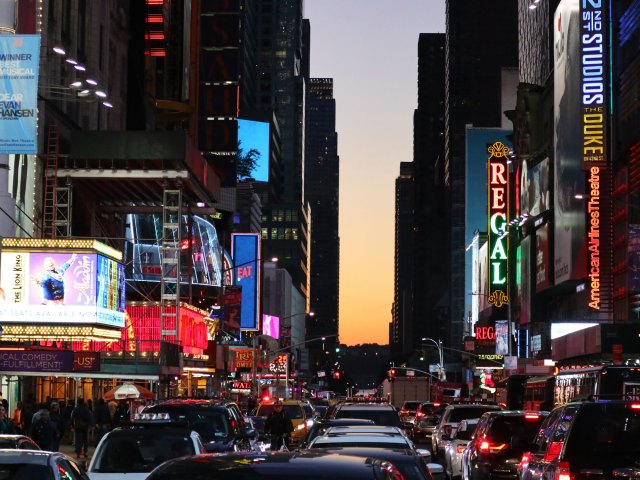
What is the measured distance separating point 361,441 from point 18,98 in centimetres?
1296

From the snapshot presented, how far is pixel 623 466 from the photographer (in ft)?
43.4

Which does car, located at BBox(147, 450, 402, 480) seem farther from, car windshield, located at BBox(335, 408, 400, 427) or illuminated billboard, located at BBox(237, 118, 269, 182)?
illuminated billboard, located at BBox(237, 118, 269, 182)

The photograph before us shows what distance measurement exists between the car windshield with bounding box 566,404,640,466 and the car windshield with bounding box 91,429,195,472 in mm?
5112

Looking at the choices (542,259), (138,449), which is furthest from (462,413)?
(542,259)

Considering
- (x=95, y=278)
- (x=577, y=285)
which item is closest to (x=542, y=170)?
(x=577, y=285)

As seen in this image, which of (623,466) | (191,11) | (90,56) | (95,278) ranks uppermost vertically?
(191,11)

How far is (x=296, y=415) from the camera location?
40000 millimetres

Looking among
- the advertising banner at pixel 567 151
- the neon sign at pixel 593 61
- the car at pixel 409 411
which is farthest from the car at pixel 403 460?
the advertising banner at pixel 567 151

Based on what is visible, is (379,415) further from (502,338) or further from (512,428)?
(502,338)

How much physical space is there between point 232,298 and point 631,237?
3917cm

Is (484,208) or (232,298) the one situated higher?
(484,208)

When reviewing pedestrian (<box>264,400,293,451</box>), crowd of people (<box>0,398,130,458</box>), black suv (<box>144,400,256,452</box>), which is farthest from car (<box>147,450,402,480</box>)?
pedestrian (<box>264,400,293,451</box>)

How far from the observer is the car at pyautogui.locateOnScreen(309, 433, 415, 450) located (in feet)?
45.0

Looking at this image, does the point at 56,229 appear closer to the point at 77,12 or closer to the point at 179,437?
the point at 77,12
